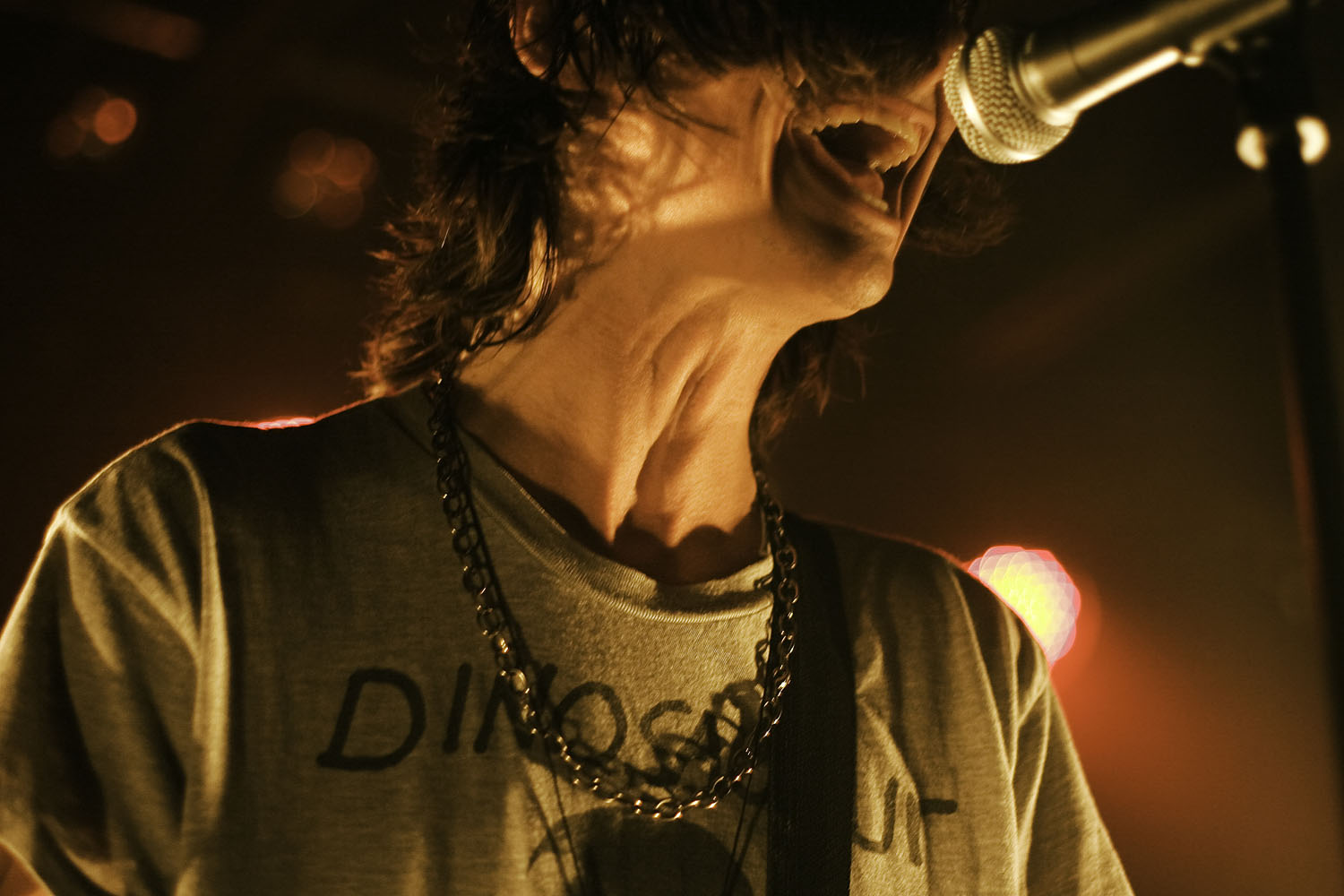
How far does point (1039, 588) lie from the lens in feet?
14.5

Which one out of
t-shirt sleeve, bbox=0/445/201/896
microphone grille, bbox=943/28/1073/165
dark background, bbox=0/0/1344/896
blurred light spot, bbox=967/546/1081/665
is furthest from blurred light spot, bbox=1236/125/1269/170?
blurred light spot, bbox=967/546/1081/665

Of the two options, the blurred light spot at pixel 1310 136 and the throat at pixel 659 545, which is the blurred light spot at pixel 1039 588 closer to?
the throat at pixel 659 545

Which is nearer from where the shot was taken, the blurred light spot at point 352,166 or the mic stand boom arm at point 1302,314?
the mic stand boom arm at point 1302,314

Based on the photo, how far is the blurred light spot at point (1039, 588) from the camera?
4.40 meters

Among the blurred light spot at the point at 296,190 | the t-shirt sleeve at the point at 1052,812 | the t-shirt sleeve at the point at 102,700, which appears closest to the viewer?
the t-shirt sleeve at the point at 102,700

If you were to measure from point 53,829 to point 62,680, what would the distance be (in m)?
0.17

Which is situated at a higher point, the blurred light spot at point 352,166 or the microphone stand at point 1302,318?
the blurred light spot at point 352,166

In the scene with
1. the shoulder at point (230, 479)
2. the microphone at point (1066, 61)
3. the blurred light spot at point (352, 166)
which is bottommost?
the shoulder at point (230, 479)

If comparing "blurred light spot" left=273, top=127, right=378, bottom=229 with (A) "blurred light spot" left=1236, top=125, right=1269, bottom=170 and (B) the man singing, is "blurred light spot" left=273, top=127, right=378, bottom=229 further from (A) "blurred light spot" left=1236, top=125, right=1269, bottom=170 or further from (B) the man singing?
(A) "blurred light spot" left=1236, top=125, right=1269, bottom=170

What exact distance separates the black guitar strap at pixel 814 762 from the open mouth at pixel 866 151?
601 mm

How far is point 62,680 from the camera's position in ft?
3.99

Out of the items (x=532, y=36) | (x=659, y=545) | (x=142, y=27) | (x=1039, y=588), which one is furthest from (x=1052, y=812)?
(x=142, y=27)

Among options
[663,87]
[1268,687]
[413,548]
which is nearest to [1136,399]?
[1268,687]

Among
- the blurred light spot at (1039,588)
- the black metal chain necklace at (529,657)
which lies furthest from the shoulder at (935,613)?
the blurred light spot at (1039,588)
